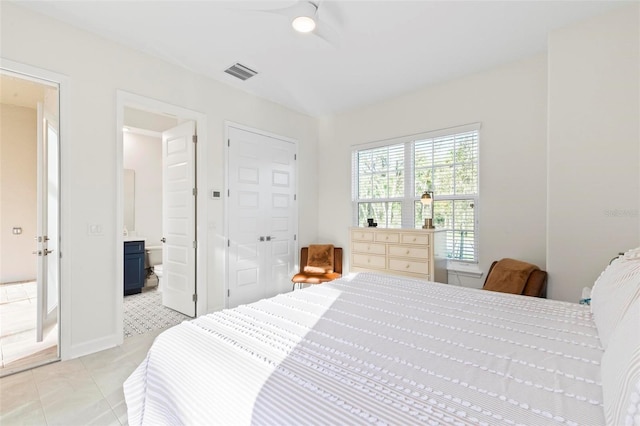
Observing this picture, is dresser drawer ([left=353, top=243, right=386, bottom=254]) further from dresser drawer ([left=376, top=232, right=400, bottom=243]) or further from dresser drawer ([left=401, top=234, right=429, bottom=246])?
dresser drawer ([left=401, top=234, right=429, bottom=246])

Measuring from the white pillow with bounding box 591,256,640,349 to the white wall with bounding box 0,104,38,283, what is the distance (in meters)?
7.01

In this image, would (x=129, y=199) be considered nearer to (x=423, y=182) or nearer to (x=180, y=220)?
(x=180, y=220)

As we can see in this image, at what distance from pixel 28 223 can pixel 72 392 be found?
14.5 ft

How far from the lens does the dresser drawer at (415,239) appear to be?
3.22 meters

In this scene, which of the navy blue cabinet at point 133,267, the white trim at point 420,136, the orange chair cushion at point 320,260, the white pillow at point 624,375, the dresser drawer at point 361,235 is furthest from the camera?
the navy blue cabinet at point 133,267

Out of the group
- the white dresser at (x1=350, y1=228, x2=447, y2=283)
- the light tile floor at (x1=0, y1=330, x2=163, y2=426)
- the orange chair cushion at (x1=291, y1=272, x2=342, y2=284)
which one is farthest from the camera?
the orange chair cushion at (x1=291, y1=272, x2=342, y2=284)

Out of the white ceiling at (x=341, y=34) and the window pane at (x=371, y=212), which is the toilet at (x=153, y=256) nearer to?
the white ceiling at (x=341, y=34)

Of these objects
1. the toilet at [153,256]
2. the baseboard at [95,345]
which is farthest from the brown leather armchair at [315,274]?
the toilet at [153,256]

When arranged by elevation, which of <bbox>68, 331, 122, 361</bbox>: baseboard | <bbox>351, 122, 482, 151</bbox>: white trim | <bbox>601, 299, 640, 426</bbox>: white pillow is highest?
<bbox>351, 122, 482, 151</bbox>: white trim

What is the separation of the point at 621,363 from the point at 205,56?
358cm

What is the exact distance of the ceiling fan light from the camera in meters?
2.14

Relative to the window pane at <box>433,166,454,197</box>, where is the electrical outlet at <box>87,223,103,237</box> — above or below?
below

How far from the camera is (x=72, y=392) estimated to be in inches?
78.3

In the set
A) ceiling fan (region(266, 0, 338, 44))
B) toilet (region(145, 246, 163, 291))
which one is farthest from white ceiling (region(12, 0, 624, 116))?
toilet (region(145, 246, 163, 291))
